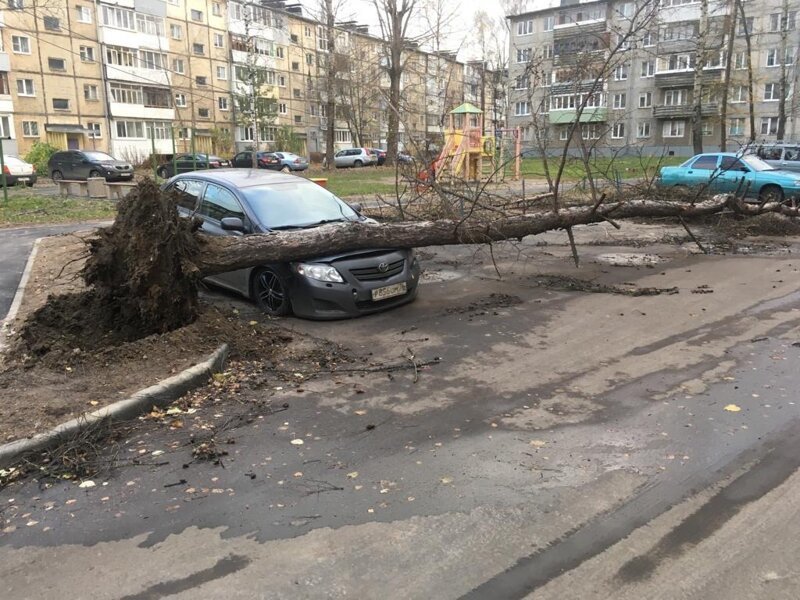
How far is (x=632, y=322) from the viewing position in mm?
6996

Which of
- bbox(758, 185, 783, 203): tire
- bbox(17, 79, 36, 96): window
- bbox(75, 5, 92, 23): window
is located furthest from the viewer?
bbox(75, 5, 92, 23): window

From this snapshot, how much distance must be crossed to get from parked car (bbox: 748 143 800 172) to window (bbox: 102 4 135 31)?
47.9 m

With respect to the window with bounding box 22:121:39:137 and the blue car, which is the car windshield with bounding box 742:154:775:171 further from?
the window with bounding box 22:121:39:137

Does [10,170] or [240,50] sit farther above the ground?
[240,50]

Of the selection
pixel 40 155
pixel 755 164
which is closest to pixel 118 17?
pixel 40 155

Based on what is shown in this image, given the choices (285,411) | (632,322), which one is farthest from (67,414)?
(632,322)

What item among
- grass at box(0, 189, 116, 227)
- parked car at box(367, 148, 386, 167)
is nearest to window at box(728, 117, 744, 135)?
parked car at box(367, 148, 386, 167)

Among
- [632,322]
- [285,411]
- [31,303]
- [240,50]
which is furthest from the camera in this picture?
[240,50]

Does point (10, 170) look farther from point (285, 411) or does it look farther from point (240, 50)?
point (240, 50)

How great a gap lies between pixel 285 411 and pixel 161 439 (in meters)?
0.87

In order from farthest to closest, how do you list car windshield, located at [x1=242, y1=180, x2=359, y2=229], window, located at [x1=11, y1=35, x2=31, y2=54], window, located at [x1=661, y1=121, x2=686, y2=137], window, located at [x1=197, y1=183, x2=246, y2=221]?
1. window, located at [x1=661, y1=121, x2=686, y2=137]
2. window, located at [x1=11, y1=35, x2=31, y2=54]
3. window, located at [x1=197, y1=183, x2=246, y2=221]
4. car windshield, located at [x1=242, y1=180, x2=359, y2=229]

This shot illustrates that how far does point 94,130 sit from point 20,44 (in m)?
7.36

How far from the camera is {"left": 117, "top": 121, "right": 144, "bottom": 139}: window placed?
169 feet

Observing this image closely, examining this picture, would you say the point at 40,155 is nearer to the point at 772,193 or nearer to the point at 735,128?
the point at 772,193
